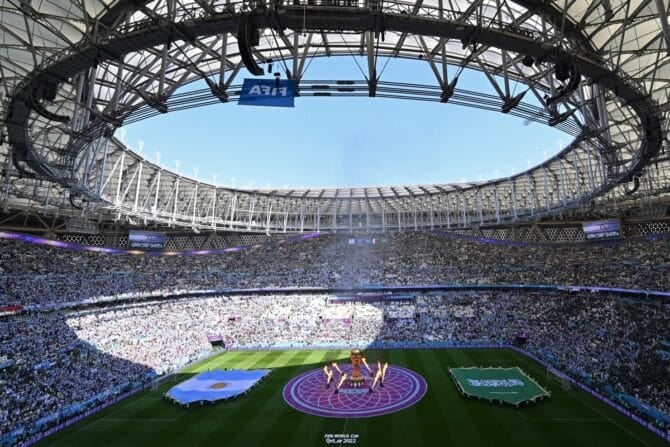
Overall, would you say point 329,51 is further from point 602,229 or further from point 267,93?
point 602,229

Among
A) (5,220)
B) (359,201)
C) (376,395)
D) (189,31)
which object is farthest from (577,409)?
(5,220)

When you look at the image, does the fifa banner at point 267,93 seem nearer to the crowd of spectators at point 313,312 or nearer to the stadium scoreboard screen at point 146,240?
the crowd of spectators at point 313,312

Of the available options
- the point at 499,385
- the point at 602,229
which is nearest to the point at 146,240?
the point at 499,385

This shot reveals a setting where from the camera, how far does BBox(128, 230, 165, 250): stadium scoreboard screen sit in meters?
58.1

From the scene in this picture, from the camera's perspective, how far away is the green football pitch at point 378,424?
69.2ft

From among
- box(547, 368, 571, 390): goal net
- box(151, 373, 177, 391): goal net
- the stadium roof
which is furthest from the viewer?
box(151, 373, 177, 391): goal net

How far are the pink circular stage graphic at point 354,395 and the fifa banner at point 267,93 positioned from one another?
68.8 ft

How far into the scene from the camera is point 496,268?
55.3m

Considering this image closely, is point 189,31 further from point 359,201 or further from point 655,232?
point 655,232

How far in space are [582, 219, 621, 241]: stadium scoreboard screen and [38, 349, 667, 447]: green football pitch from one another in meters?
30.8

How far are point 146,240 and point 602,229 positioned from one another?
66.6 metres

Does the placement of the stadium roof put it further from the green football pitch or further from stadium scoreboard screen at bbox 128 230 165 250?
stadium scoreboard screen at bbox 128 230 165 250

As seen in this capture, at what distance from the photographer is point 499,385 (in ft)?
93.8

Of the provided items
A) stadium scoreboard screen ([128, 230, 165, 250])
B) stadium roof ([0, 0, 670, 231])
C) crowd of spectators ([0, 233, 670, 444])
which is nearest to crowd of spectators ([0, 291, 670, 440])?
crowd of spectators ([0, 233, 670, 444])
